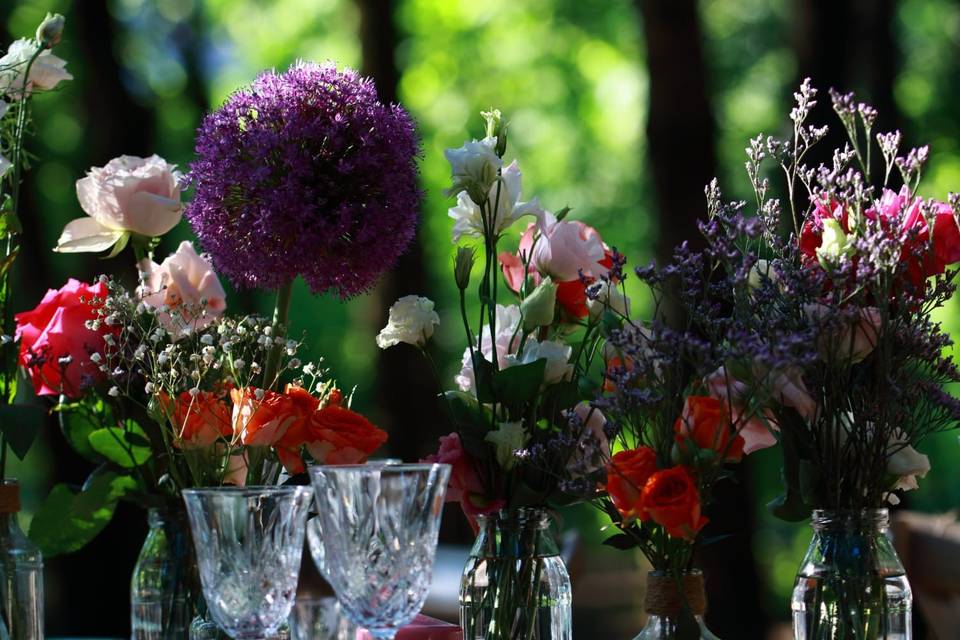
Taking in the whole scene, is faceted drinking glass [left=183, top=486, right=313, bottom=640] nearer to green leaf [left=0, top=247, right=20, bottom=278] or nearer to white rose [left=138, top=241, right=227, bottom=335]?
white rose [left=138, top=241, right=227, bottom=335]

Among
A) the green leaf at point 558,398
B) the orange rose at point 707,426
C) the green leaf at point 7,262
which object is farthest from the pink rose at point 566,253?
the green leaf at point 7,262

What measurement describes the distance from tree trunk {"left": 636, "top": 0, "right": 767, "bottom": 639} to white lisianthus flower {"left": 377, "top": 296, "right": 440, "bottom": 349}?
2.78 meters

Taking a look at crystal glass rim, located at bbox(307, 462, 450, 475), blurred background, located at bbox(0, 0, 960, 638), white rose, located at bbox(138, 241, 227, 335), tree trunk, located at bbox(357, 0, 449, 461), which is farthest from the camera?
tree trunk, located at bbox(357, 0, 449, 461)

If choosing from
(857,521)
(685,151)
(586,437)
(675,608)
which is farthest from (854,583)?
(685,151)

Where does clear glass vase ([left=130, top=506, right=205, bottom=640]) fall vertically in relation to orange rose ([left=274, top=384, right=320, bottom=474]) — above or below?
below

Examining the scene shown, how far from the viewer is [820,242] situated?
52.7 inches

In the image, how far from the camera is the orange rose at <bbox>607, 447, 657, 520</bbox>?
1177 millimetres

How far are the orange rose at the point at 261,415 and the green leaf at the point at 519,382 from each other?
0.23 meters

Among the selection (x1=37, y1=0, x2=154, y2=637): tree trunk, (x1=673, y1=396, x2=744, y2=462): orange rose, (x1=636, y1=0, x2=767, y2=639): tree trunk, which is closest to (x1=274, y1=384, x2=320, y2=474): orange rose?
(x1=673, y1=396, x2=744, y2=462): orange rose

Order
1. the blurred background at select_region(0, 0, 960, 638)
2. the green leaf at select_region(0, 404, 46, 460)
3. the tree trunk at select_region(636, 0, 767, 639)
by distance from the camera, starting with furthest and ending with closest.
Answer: the blurred background at select_region(0, 0, 960, 638) → the tree trunk at select_region(636, 0, 767, 639) → the green leaf at select_region(0, 404, 46, 460)

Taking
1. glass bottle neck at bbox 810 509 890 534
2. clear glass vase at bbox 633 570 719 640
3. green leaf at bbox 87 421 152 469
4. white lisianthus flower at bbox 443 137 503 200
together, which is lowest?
clear glass vase at bbox 633 570 719 640

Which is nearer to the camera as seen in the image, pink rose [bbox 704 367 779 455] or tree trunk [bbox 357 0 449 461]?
pink rose [bbox 704 367 779 455]

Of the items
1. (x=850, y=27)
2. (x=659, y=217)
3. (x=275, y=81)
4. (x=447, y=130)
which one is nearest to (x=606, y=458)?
(x=275, y=81)

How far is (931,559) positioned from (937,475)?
797cm
